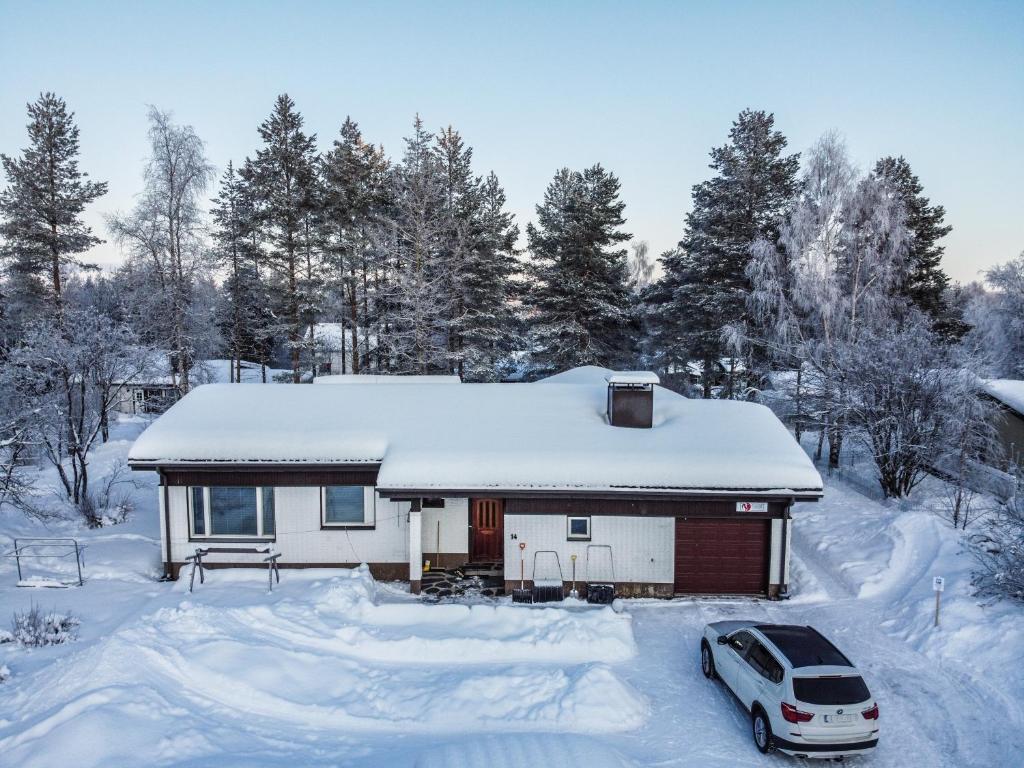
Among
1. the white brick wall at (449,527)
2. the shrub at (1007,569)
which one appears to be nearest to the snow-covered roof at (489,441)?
the white brick wall at (449,527)

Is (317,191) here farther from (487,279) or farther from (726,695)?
(726,695)

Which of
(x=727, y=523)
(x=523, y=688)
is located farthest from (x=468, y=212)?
(x=523, y=688)

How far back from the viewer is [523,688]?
8656mm

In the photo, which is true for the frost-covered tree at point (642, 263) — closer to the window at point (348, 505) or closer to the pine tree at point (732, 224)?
the pine tree at point (732, 224)

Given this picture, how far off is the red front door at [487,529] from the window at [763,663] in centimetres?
771

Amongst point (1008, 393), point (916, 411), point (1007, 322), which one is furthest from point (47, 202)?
point (1007, 322)

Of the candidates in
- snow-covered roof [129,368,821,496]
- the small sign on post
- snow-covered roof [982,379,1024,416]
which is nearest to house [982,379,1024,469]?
snow-covered roof [982,379,1024,416]

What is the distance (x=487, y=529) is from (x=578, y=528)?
9.76ft

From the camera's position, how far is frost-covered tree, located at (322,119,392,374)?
97.4 feet

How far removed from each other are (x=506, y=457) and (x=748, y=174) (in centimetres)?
2271

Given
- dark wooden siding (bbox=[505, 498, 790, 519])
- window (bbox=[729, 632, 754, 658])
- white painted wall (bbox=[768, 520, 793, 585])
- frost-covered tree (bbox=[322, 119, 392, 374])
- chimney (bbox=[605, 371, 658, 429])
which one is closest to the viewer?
window (bbox=[729, 632, 754, 658])

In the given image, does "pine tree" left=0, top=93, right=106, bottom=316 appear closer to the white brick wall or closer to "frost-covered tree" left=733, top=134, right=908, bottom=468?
the white brick wall

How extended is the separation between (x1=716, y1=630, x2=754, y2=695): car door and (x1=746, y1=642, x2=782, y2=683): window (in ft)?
0.47

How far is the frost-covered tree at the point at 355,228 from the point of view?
1169 inches
